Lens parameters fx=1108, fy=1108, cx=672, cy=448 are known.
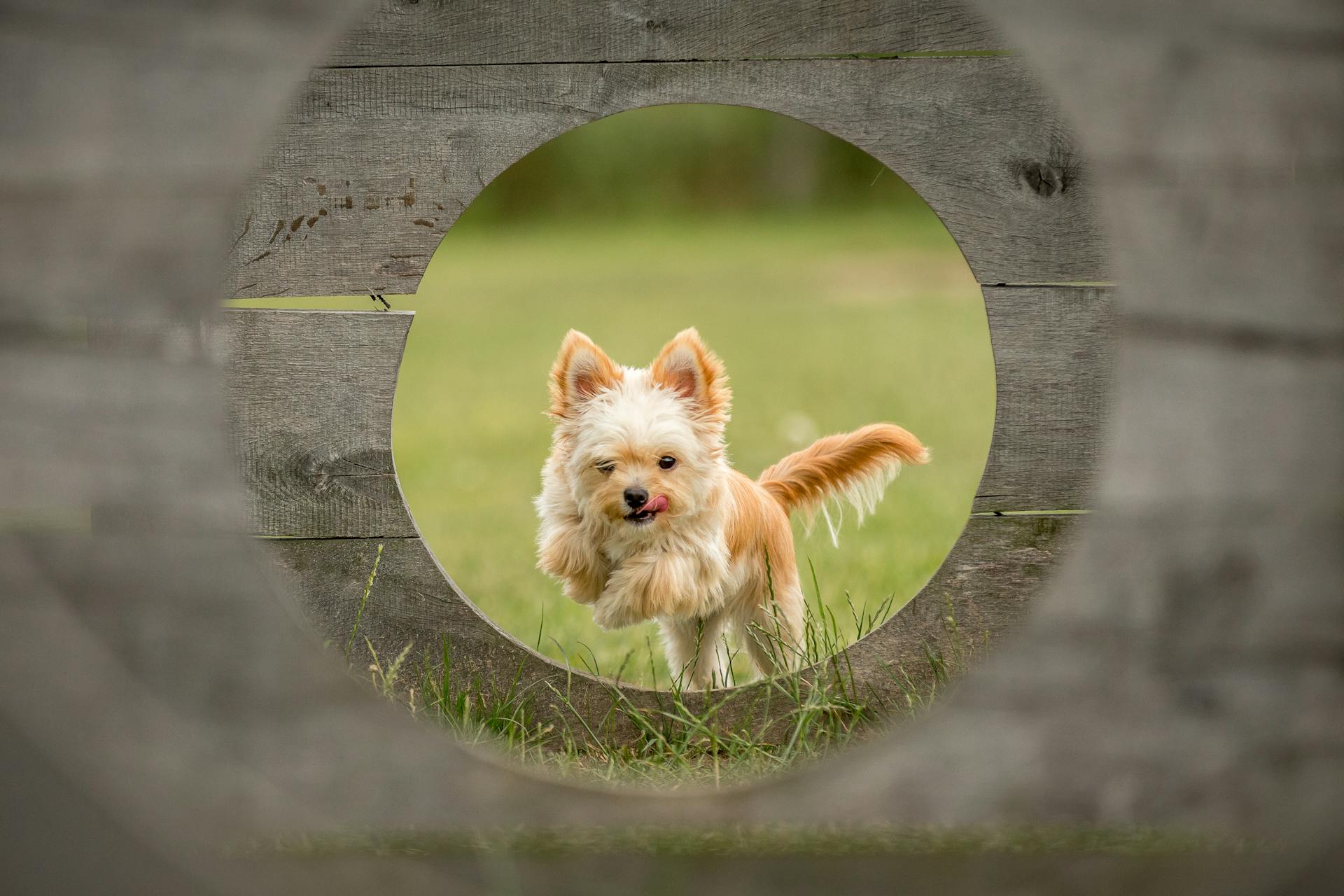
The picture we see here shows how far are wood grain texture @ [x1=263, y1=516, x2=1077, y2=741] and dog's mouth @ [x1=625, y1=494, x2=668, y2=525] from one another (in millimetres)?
486

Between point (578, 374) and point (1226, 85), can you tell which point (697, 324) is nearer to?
point (578, 374)

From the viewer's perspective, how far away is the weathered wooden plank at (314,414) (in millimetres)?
2461

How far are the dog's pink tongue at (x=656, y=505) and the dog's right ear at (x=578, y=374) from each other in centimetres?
29

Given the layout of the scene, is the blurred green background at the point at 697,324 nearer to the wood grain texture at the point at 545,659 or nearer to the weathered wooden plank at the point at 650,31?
the wood grain texture at the point at 545,659

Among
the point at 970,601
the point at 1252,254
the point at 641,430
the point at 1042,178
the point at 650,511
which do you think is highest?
the point at 1042,178

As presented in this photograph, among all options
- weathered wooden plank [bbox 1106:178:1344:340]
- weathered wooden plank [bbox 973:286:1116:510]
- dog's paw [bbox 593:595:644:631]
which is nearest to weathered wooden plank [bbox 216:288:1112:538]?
weathered wooden plank [bbox 973:286:1116:510]

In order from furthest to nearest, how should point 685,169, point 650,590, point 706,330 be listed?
point 685,169, point 706,330, point 650,590

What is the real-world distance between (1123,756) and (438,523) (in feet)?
16.7

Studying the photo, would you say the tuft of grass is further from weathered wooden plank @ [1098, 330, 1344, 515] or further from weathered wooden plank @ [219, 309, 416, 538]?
weathered wooden plank @ [1098, 330, 1344, 515]

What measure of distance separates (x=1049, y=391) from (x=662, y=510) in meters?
0.92

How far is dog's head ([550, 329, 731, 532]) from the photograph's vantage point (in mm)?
2393

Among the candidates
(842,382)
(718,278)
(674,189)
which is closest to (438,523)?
(842,382)

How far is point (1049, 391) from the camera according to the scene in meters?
2.50

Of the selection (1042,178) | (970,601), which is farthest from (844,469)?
(1042,178)
